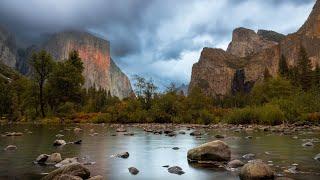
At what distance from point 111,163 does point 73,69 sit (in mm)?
70376

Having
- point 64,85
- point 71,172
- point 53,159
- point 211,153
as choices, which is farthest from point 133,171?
point 64,85

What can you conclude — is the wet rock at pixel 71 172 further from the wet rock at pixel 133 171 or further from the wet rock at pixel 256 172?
the wet rock at pixel 256 172

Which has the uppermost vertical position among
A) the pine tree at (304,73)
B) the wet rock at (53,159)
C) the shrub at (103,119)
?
the pine tree at (304,73)

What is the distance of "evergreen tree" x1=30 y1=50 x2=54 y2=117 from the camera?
240 ft

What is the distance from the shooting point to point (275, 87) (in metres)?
78.2

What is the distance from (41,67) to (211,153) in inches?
2508

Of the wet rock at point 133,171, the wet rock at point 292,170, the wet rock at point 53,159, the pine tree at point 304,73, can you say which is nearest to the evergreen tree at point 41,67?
the wet rock at point 53,159

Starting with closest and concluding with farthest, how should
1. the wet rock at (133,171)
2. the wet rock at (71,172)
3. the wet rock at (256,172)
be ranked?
the wet rock at (71,172)
the wet rock at (256,172)
the wet rock at (133,171)

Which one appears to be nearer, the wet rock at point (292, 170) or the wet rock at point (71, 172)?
the wet rock at point (71, 172)

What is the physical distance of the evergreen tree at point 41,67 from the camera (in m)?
73.1

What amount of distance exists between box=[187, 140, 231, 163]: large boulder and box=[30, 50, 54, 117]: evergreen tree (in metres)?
61.7

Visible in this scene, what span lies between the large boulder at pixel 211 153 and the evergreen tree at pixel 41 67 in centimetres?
6167

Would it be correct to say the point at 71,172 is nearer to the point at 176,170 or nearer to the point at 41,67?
the point at 176,170

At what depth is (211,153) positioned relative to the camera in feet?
48.2
